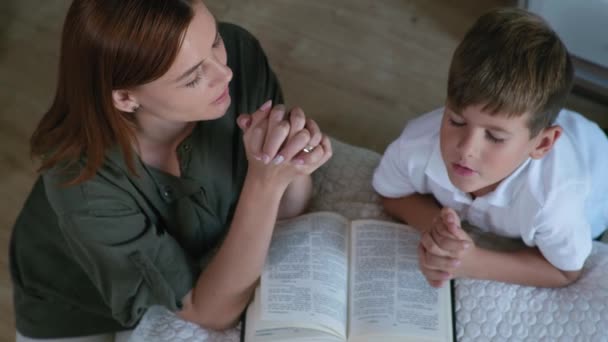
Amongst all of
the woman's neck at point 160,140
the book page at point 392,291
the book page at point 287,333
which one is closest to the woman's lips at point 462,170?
the book page at point 392,291

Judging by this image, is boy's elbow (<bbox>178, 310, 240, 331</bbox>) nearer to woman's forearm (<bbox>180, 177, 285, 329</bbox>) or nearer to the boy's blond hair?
woman's forearm (<bbox>180, 177, 285, 329</bbox>)

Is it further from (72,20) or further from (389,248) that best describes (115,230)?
(389,248)

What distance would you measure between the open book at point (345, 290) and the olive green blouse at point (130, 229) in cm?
14

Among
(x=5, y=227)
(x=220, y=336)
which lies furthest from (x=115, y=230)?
(x=5, y=227)

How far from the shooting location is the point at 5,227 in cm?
173

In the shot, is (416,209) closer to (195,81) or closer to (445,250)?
(445,250)

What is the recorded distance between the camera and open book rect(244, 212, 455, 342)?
1079mm

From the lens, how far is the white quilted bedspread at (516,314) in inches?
43.3

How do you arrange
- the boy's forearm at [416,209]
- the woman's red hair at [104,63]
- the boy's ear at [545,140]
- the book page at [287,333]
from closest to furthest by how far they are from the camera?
the woman's red hair at [104,63] → the boy's ear at [545,140] → the book page at [287,333] → the boy's forearm at [416,209]

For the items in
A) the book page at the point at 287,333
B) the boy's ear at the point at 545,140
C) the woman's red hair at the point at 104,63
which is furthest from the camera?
the book page at the point at 287,333

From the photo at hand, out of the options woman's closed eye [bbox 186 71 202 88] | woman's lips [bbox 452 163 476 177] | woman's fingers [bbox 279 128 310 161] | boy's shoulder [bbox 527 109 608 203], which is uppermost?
woman's closed eye [bbox 186 71 202 88]

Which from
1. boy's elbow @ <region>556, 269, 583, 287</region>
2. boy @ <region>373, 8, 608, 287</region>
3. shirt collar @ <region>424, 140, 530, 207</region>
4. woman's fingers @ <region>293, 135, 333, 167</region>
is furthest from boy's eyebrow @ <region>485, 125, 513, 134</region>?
boy's elbow @ <region>556, 269, 583, 287</region>

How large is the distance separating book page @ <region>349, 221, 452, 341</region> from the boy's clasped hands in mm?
30

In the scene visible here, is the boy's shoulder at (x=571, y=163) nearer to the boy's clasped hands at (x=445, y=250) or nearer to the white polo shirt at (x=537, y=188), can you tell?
the white polo shirt at (x=537, y=188)
